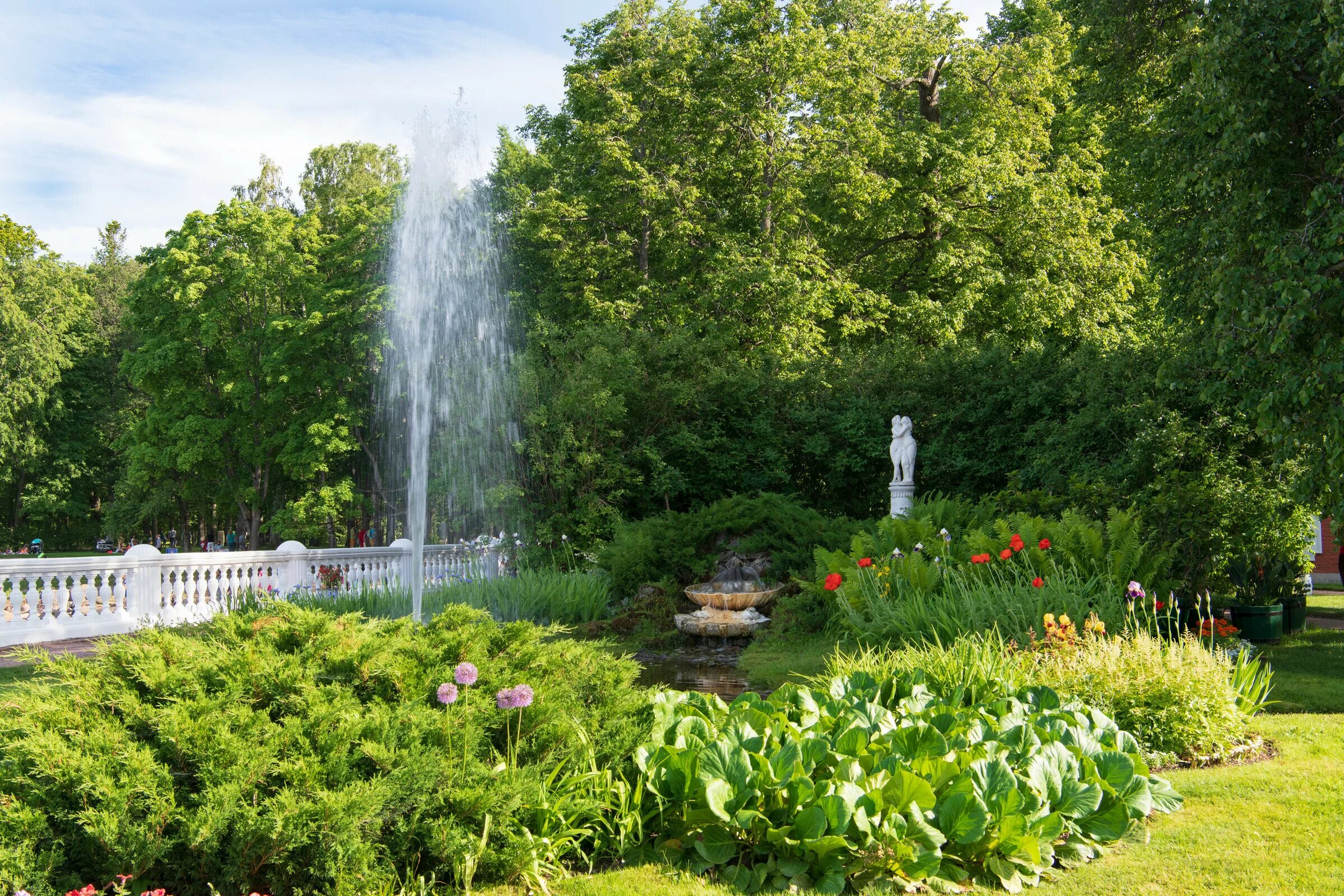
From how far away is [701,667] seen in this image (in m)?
9.84

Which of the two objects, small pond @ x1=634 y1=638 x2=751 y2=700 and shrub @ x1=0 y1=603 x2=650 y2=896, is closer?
shrub @ x1=0 y1=603 x2=650 y2=896

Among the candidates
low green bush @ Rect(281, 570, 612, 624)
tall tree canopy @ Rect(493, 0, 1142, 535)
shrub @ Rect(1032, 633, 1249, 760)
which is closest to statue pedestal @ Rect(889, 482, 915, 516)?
tall tree canopy @ Rect(493, 0, 1142, 535)

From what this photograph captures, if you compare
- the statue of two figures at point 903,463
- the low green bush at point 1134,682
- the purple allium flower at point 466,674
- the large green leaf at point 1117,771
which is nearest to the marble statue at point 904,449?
the statue of two figures at point 903,463

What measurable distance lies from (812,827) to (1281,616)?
980cm

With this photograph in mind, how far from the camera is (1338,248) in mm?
7941

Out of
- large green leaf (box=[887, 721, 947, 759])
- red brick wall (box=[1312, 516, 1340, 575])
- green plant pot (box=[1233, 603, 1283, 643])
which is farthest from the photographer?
red brick wall (box=[1312, 516, 1340, 575])

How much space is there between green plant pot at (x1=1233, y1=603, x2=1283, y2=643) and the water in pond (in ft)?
18.1

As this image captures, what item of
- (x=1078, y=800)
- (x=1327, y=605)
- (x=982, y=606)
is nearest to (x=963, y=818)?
(x=1078, y=800)

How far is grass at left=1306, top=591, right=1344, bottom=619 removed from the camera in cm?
1409

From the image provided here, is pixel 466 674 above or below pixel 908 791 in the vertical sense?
above

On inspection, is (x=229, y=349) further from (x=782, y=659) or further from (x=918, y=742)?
(x=918, y=742)

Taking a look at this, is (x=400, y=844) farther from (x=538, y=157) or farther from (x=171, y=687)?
(x=538, y=157)

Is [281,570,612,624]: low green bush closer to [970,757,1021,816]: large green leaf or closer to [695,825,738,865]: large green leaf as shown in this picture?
[695,825,738,865]: large green leaf

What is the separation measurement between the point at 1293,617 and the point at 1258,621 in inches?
66.4
